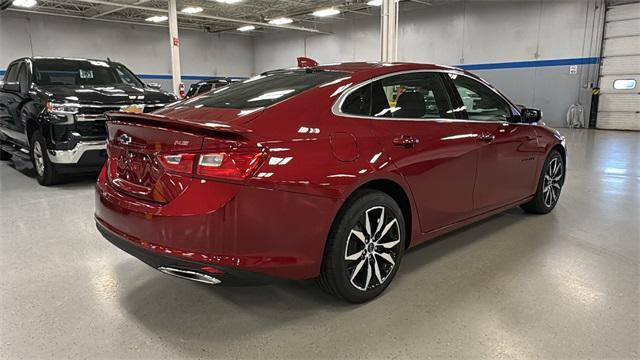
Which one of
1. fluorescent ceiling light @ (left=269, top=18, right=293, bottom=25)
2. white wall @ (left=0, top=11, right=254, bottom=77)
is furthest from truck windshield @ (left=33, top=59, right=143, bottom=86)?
white wall @ (left=0, top=11, right=254, bottom=77)

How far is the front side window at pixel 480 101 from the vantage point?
2992 millimetres

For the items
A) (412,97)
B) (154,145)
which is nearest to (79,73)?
(154,145)

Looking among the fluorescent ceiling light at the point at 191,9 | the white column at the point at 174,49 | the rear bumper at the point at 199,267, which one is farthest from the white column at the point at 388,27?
the fluorescent ceiling light at the point at 191,9

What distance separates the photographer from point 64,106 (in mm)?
4859

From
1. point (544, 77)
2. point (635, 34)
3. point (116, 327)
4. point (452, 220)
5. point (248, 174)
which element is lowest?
point (116, 327)

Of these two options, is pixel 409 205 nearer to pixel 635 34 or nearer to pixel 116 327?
pixel 116 327

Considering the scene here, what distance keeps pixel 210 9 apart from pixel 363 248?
15930 millimetres

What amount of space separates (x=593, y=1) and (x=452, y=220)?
42.2 ft

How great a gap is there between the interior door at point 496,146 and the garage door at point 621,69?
11113 millimetres

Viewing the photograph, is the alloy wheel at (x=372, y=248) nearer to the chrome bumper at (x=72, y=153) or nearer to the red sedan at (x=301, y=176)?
the red sedan at (x=301, y=176)

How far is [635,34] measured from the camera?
A: 38.7 ft

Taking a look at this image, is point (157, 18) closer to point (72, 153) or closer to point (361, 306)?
point (72, 153)

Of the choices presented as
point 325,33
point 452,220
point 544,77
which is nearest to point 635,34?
point 544,77

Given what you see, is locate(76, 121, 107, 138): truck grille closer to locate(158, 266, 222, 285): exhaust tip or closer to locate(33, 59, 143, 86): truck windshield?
locate(33, 59, 143, 86): truck windshield
